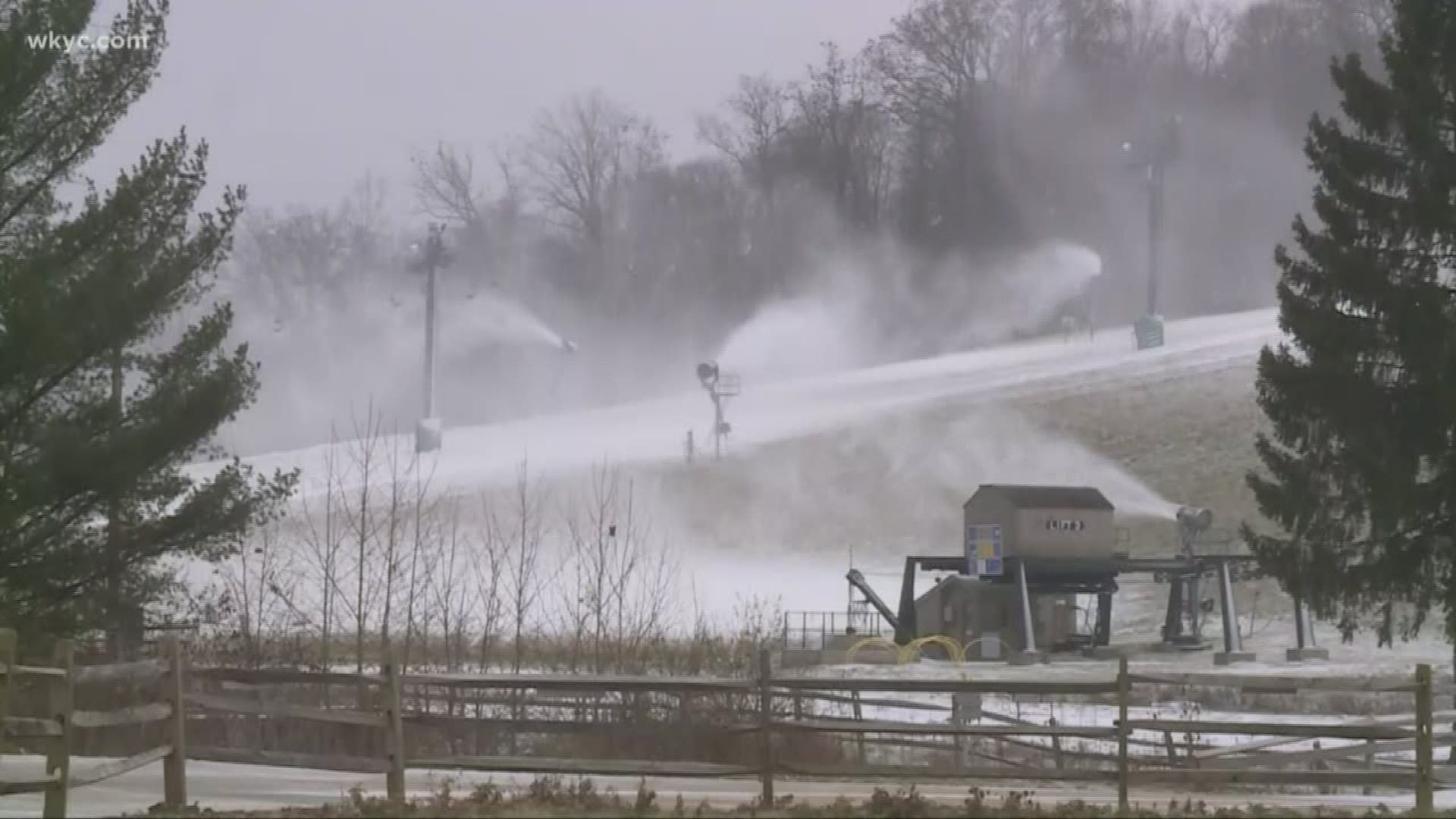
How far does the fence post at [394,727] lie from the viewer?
16.6 metres

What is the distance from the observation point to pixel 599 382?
11000cm

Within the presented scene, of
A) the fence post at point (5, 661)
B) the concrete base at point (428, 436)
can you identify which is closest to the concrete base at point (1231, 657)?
the fence post at point (5, 661)

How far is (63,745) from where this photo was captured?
13.4m

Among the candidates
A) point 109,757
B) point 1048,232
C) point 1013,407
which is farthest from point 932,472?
point 109,757

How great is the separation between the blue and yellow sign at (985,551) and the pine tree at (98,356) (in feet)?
84.0

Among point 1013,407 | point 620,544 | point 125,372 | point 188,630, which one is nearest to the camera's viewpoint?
point 125,372

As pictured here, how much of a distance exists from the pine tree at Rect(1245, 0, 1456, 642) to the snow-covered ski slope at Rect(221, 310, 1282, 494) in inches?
2190

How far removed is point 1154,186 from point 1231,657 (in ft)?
155

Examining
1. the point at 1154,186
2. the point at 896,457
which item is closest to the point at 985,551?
the point at 896,457

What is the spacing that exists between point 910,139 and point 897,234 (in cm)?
577

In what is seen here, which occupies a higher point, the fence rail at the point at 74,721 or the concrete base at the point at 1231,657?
the fence rail at the point at 74,721

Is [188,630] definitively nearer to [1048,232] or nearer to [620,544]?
[620,544]

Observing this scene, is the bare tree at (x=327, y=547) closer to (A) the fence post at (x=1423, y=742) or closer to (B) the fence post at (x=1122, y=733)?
(B) the fence post at (x=1122, y=733)

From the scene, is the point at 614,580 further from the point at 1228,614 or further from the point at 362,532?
the point at 362,532
